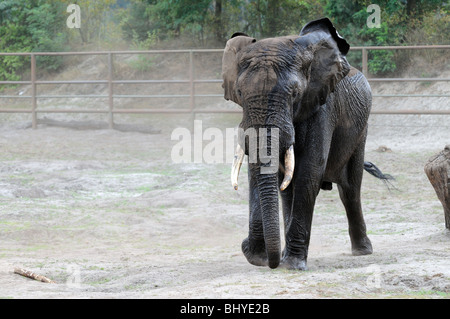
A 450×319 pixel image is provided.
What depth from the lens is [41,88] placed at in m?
22.9

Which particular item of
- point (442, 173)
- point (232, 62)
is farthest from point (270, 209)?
point (442, 173)

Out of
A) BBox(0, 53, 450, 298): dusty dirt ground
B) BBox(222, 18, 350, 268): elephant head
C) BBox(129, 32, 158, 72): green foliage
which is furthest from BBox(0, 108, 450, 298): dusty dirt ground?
BBox(129, 32, 158, 72): green foliage

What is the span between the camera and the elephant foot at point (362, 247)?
280 inches

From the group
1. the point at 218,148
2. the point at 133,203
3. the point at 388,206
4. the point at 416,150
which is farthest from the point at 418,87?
the point at 133,203

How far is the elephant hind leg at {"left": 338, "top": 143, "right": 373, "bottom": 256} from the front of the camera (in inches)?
280

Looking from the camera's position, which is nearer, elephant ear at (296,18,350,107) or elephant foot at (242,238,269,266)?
elephant ear at (296,18,350,107)

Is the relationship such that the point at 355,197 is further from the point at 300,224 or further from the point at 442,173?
the point at 300,224

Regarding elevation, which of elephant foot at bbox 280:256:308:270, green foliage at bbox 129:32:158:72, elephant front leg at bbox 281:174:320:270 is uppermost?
green foliage at bbox 129:32:158:72

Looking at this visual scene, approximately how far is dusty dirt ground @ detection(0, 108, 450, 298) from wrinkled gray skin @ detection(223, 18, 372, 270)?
0.32 meters

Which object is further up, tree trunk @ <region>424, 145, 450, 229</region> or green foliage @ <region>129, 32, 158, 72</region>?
green foliage @ <region>129, 32, 158, 72</region>

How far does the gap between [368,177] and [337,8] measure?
816 centimetres

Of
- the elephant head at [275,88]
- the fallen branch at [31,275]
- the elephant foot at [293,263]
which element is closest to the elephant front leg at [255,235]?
the elephant head at [275,88]

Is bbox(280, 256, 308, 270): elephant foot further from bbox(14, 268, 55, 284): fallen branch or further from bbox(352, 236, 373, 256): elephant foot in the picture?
bbox(14, 268, 55, 284): fallen branch

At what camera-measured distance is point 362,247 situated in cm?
716
